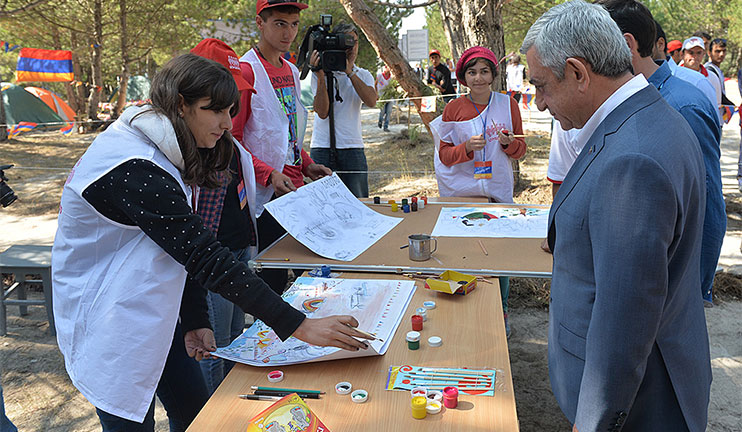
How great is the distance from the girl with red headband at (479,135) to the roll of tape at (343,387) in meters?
2.00

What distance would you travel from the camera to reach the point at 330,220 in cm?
268

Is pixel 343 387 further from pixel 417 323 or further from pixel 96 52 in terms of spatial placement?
pixel 96 52

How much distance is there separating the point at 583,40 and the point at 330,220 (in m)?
1.72

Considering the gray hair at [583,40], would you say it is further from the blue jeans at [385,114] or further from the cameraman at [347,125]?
the blue jeans at [385,114]

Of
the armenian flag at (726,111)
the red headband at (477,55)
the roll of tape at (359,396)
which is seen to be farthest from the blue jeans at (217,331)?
the armenian flag at (726,111)

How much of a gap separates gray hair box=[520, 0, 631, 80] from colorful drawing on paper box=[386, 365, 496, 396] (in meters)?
0.74

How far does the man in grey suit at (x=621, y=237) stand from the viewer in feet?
3.37

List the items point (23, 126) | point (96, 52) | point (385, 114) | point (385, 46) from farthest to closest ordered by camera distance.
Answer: point (96, 52) → point (385, 114) → point (23, 126) → point (385, 46)

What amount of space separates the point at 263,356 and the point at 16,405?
2.18 metres

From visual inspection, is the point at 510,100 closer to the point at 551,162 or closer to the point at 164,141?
the point at 551,162

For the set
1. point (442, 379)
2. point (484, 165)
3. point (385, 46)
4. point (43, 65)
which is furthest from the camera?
point (43, 65)

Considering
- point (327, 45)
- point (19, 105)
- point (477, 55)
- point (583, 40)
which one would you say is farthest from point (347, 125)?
point (19, 105)

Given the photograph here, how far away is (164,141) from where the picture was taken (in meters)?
1.41

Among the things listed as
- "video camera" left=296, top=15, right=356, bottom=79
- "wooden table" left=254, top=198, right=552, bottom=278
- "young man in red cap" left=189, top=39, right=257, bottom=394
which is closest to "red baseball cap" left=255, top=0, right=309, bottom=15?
"young man in red cap" left=189, top=39, right=257, bottom=394
